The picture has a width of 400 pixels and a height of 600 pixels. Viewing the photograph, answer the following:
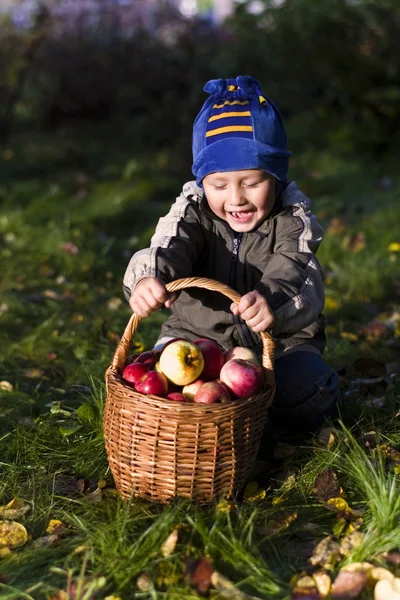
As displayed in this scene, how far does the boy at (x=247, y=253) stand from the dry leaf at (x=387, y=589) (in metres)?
0.85

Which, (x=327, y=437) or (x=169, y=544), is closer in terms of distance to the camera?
(x=169, y=544)

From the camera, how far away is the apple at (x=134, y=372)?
2535 mm

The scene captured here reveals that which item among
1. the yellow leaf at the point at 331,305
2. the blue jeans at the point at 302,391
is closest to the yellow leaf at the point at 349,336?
the yellow leaf at the point at 331,305

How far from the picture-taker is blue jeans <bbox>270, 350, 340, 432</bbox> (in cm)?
294

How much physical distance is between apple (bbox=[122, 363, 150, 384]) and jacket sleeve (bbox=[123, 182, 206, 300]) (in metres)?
0.28

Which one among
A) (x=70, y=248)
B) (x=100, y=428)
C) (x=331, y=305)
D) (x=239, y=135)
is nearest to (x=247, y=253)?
(x=239, y=135)

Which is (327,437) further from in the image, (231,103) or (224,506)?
(231,103)

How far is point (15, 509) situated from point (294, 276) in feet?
4.03

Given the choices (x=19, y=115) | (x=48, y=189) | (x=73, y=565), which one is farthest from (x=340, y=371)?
(x=19, y=115)

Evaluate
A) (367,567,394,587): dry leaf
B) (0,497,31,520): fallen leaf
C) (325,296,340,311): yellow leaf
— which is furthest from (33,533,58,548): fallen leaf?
(325,296,340,311): yellow leaf

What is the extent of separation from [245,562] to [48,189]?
5.20 meters

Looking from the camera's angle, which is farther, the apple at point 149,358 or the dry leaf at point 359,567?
the apple at point 149,358

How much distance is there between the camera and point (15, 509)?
254cm

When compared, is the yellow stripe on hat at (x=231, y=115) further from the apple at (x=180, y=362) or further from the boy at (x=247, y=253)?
the apple at (x=180, y=362)
